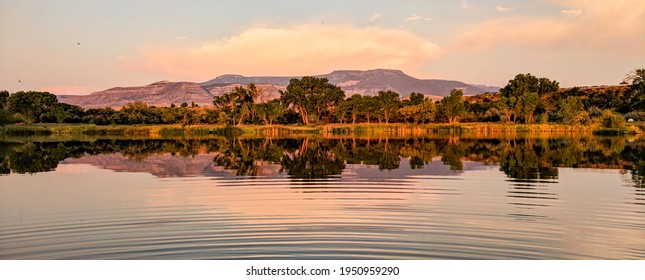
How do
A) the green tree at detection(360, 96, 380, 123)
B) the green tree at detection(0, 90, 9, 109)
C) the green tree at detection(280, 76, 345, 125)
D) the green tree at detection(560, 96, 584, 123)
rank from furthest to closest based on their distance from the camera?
1. the green tree at detection(280, 76, 345, 125)
2. the green tree at detection(0, 90, 9, 109)
3. the green tree at detection(360, 96, 380, 123)
4. the green tree at detection(560, 96, 584, 123)

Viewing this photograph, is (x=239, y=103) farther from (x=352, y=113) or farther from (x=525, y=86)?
(x=525, y=86)

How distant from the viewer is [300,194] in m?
22.5

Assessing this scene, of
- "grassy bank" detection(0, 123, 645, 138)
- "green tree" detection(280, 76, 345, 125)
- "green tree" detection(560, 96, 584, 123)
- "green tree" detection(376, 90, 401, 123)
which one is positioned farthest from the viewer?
"green tree" detection(280, 76, 345, 125)

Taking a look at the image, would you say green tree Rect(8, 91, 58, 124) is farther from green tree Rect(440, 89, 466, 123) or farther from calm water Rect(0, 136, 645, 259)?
calm water Rect(0, 136, 645, 259)

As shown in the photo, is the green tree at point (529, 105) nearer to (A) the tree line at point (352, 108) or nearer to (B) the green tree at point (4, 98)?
(A) the tree line at point (352, 108)

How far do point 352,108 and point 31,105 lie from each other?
261ft

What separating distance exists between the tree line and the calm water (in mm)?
94229

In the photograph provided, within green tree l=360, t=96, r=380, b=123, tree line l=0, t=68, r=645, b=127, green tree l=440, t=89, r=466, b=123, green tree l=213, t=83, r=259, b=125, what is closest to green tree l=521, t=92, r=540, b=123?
tree line l=0, t=68, r=645, b=127

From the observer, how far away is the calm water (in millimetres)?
13164

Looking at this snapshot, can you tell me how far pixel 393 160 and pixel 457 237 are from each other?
24.8 meters

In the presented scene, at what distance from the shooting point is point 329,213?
17766 millimetres

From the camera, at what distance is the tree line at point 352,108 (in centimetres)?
12175

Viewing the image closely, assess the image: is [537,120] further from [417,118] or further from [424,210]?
[424,210]

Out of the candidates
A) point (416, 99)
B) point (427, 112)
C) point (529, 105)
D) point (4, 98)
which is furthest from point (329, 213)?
point (4, 98)
